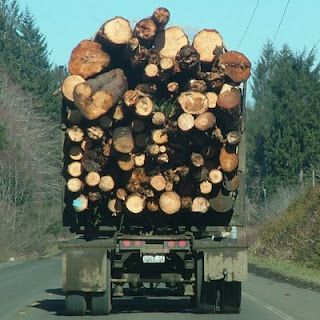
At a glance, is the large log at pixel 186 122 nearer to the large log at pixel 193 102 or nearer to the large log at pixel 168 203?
the large log at pixel 193 102

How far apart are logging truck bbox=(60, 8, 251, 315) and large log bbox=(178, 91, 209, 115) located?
0.05 ft

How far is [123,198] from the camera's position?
1642cm

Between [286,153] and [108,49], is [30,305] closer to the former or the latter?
[108,49]

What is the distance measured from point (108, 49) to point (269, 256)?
90.1ft

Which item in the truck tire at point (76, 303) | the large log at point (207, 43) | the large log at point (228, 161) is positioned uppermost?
the large log at point (207, 43)

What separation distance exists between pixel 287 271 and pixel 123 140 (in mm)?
16777

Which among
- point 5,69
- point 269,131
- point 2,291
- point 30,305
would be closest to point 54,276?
point 2,291

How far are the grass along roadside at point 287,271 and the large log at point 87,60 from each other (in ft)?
31.8

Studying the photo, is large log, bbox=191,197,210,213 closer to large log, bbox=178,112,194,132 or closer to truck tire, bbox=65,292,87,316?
large log, bbox=178,112,194,132

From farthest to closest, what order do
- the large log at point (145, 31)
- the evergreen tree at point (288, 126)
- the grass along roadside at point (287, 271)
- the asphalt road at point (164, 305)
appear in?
1. the evergreen tree at point (288, 126)
2. the grass along roadside at point (287, 271)
3. the asphalt road at point (164, 305)
4. the large log at point (145, 31)

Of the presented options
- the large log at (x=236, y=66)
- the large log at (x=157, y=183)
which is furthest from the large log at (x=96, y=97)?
the large log at (x=236, y=66)

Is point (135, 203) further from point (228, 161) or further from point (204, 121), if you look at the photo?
point (204, 121)

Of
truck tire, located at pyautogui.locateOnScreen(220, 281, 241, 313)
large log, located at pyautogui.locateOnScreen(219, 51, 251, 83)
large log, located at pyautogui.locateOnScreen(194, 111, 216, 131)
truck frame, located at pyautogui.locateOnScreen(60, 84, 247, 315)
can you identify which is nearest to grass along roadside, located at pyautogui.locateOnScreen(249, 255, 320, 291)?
truck tire, located at pyautogui.locateOnScreen(220, 281, 241, 313)

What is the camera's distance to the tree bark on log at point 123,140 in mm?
15875
